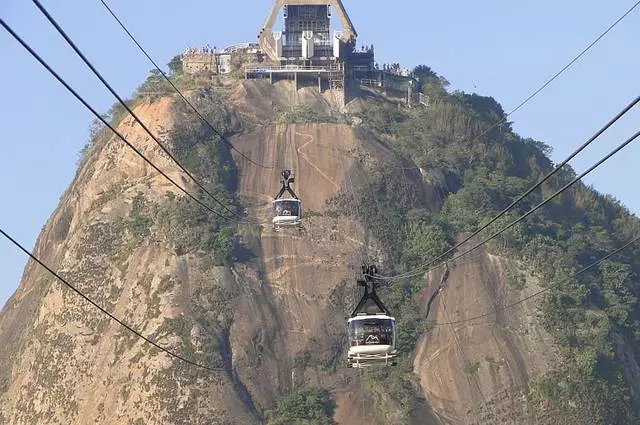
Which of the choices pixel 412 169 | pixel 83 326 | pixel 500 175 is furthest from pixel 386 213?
pixel 83 326

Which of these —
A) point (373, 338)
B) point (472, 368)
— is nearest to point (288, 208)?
point (472, 368)

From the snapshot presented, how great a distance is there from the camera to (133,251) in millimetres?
109625

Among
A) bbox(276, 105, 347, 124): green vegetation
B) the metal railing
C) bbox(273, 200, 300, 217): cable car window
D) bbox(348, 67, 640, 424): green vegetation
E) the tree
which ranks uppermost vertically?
the tree

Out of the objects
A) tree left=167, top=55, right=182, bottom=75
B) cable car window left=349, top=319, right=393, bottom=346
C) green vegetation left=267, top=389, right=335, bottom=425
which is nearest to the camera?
cable car window left=349, top=319, right=393, bottom=346

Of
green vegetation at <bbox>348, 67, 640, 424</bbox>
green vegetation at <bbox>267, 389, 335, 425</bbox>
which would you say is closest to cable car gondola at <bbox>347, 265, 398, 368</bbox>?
green vegetation at <bbox>267, 389, 335, 425</bbox>

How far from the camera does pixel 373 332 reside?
193 feet

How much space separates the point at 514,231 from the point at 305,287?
653 inches

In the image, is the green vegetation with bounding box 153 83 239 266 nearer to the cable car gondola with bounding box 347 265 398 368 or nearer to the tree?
the tree

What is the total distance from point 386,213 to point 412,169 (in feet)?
18.7

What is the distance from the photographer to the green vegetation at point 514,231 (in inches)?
4126

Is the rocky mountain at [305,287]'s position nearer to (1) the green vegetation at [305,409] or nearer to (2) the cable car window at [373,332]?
(1) the green vegetation at [305,409]

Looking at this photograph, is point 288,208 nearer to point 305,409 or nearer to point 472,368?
point 305,409

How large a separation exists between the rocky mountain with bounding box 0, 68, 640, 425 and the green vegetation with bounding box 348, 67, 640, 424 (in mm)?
197

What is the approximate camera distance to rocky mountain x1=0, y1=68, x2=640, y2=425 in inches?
4011
